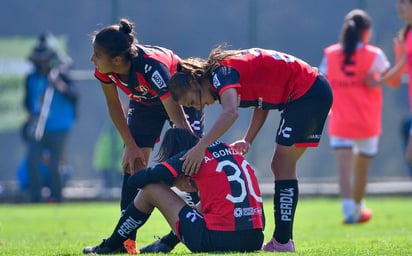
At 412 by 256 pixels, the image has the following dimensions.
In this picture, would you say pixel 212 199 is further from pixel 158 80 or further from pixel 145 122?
pixel 145 122

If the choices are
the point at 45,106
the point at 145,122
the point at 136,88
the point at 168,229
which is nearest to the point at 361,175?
the point at 168,229

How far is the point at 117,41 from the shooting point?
22.9 feet

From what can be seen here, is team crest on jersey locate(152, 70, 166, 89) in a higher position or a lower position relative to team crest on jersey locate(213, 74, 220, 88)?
lower

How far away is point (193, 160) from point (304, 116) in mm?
1143

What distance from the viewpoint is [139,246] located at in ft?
25.9

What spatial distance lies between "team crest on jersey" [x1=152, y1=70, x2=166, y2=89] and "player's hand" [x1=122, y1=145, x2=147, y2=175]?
0.77 metres

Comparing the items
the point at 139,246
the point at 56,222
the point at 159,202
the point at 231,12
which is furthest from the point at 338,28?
the point at 159,202

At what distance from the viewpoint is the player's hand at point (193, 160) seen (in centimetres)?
630

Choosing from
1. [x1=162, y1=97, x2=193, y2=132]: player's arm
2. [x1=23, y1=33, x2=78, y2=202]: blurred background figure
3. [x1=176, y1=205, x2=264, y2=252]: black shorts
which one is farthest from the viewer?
[x1=23, y1=33, x2=78, y2=202]: blurred background figure

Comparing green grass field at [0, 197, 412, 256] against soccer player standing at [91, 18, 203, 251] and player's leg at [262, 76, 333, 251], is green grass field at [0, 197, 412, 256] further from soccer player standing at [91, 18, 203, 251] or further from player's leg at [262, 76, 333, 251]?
soccer player standing at [91, 18, 203, 251]

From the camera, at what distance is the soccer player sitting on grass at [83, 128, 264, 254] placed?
6.34m

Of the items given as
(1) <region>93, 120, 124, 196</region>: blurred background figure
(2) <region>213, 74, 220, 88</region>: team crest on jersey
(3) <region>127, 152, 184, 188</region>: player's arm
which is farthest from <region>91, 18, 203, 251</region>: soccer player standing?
(1) <region>93, 120, 124, 196</region>: blurred background figure

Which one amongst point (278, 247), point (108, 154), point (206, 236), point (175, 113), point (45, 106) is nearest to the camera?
point (206, 236)

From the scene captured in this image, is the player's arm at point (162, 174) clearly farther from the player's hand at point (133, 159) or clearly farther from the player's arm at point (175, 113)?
the player's hand at point (133, 159)
